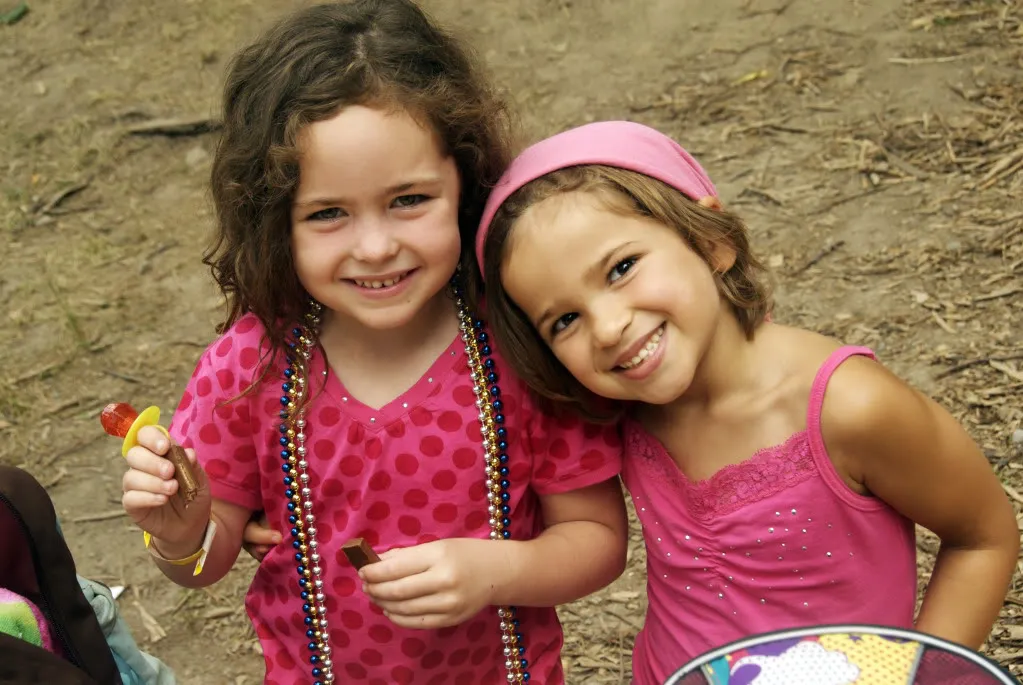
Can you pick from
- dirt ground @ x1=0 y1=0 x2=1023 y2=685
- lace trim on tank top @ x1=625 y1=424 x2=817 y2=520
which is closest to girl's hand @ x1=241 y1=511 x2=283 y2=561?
lace trim on tank top @ x1=625 y1=424 x2=817 y2=520

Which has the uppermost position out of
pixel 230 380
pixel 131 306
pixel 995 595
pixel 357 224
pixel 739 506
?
pixel 357 224

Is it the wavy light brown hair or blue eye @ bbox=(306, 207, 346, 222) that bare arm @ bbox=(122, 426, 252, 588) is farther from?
the wavy light brown hair

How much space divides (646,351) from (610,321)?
0.23ft

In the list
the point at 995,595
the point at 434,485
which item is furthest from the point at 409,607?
the point at 995,595

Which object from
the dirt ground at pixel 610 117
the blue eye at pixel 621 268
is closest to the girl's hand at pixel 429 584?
the blue eye at pixel 621 268

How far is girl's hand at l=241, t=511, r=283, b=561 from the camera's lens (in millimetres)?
1856

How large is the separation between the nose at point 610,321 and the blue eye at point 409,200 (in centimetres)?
29

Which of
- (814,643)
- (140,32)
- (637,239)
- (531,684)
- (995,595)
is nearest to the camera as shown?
(814,643)

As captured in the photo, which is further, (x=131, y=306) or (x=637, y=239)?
(x=131, y=306)

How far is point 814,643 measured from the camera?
111 centimetres

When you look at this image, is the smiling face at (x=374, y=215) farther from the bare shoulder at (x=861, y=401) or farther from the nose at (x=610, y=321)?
the bare shoulder at (x=861, y=401)

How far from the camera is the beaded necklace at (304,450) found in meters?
1.80

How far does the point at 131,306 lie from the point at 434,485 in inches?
103

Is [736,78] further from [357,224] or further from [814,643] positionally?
[814,643]
